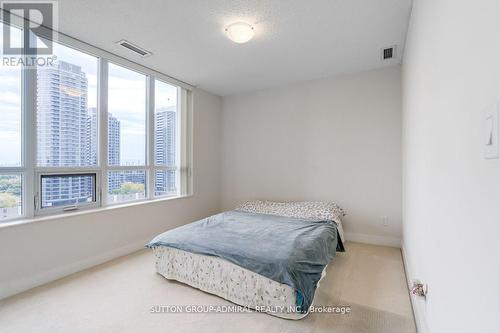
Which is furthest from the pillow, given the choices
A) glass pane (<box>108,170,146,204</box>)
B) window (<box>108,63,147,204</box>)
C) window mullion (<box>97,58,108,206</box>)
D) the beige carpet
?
window mullion (<box>97,58,108,206</box>)

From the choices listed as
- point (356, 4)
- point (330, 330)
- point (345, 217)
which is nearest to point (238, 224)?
point (330, 330)

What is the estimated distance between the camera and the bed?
71.3 inches

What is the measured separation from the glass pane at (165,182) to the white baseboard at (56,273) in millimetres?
920

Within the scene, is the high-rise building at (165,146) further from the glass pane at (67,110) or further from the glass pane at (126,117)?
the glass pane at (67,110)

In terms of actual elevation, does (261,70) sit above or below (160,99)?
above

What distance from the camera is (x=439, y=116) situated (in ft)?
3.87

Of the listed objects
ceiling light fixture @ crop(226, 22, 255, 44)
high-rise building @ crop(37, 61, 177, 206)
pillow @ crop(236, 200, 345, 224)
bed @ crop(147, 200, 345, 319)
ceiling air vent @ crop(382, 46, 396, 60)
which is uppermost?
ceiling air vent @ crop(382, 46, 396, 60)

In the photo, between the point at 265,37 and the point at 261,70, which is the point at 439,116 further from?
the point at 261,70

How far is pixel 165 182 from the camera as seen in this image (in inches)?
153

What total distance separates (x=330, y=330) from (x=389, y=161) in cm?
255

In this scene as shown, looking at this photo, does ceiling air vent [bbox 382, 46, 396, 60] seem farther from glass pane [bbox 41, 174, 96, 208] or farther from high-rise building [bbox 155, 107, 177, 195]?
glass pane [bbox 41, 174, 96, 208]

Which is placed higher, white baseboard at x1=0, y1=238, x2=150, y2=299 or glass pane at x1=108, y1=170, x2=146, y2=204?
glass pane at x1=108, y1=170, x2=146, y2=204

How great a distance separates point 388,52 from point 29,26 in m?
3.97

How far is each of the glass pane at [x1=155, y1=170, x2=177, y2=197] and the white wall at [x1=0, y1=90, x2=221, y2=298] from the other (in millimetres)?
228
